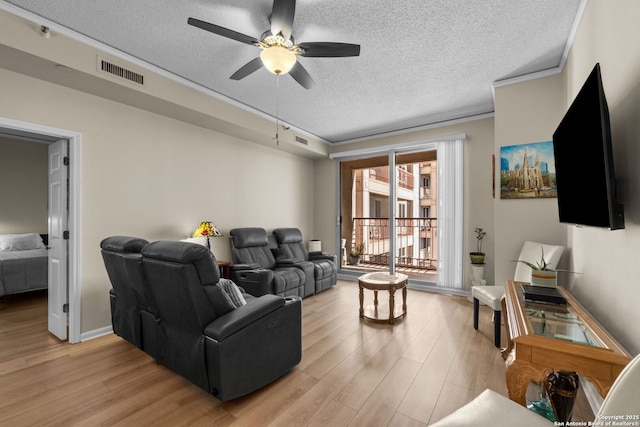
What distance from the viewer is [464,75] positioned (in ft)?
11.0

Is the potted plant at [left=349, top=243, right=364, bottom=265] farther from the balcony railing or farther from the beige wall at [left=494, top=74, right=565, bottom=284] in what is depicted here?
the beige wall at [left=494, top=74, right=565, bottom=284]

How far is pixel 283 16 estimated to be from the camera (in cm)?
208

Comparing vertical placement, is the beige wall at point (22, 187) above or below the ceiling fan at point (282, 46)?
below

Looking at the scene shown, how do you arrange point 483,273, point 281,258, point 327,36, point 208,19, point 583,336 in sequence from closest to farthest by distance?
point 583,336, point 208,19, point 327,36, point 483,273, point 281,258

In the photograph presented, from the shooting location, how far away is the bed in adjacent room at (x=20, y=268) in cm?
405

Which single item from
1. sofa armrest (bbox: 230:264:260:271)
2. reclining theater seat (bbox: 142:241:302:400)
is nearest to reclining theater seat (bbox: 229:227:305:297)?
sofa armrest (bbox: 230:264:260:271)

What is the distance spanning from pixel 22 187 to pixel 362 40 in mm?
6866

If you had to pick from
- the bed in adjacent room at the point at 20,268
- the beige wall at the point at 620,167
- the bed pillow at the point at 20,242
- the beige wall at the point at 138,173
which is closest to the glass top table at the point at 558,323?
the beige wall at the point at 620,167

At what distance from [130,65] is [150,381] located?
9.93 ft

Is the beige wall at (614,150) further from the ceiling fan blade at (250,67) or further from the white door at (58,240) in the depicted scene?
the white door at (58,240)

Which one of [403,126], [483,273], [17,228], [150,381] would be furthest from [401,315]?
[17,228]

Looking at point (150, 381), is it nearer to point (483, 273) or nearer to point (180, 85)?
point (180, 85)

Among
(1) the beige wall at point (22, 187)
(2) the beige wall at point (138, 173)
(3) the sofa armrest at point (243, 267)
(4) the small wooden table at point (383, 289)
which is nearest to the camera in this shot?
(2) the beige wall at point (138, 173)

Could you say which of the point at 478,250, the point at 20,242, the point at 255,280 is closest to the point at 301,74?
the point at 255,280
